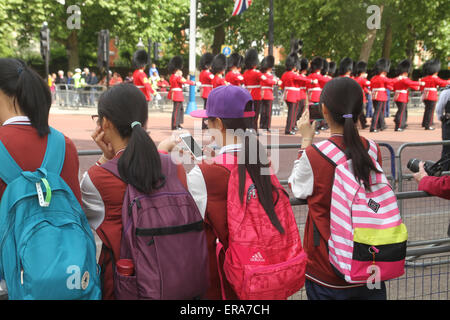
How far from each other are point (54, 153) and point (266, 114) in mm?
13232

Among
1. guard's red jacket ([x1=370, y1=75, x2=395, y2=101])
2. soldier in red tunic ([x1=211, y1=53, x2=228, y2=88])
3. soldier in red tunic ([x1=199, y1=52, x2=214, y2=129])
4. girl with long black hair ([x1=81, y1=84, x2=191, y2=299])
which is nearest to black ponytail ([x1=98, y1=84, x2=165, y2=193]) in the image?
girl with long black hair ([x1=81, y1=84, x2=191, y2=299])

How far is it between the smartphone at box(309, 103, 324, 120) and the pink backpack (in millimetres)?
598

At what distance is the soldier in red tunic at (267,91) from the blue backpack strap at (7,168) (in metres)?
12.9

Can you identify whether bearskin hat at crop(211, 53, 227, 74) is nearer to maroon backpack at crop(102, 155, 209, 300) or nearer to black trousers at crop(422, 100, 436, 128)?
black trousers at crop(422, 100, 436, 128)

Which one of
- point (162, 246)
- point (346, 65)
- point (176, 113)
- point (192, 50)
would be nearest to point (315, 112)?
point (162, 246)

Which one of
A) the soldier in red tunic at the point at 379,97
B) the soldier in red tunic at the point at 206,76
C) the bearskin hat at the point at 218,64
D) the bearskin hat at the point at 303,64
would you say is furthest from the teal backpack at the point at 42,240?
the bearskin hat at the point at 303,64

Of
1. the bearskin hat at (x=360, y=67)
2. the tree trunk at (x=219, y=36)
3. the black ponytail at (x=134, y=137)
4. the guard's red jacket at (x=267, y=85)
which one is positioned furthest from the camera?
the tree trunk at (x=219, y=36)

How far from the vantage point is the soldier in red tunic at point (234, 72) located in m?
14.8

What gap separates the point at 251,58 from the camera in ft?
49.9

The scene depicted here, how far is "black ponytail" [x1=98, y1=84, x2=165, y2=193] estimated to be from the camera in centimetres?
210

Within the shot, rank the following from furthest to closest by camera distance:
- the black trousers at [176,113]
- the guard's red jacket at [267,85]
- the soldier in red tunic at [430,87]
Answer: the soldier in red tunic at [430,87] < the black trousers at [176,113] < the guard's red jacket at [267,85]

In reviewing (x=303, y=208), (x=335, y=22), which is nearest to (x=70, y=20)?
(x=335, y=22)

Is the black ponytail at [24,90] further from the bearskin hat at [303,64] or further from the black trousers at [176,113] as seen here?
the bearskin hat at [303,64]

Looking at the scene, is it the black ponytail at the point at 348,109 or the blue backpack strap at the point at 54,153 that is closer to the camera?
the blue backpack strap at the point at 54,153
